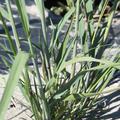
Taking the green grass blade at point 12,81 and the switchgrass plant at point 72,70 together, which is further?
the switchgrass plant at point 72,70

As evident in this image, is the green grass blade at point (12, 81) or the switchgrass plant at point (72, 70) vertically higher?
the green grass blade at point (12, 81)

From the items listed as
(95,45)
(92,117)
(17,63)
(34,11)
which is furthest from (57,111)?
(34,11)

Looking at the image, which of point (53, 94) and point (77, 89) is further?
point (77, 89)

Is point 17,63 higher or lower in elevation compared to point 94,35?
higher

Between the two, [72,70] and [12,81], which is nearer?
[12,81]

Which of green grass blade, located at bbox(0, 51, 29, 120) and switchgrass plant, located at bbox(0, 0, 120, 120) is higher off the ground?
green grass blade, located at bbox(0, 51, 29, 120)

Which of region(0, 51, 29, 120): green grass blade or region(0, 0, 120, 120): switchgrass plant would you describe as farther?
region(0, 0, 120, 120): switchgrass plant

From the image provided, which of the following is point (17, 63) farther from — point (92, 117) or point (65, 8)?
point (65, 8)

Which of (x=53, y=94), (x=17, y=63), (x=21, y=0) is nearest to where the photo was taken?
(x=17, y=63)

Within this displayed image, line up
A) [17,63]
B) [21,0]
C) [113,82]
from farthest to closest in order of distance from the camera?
[113,82], [21,0], [17,63]

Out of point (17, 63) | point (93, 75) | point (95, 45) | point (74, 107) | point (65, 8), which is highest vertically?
point (17, 63)

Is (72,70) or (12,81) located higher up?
(12,81)
